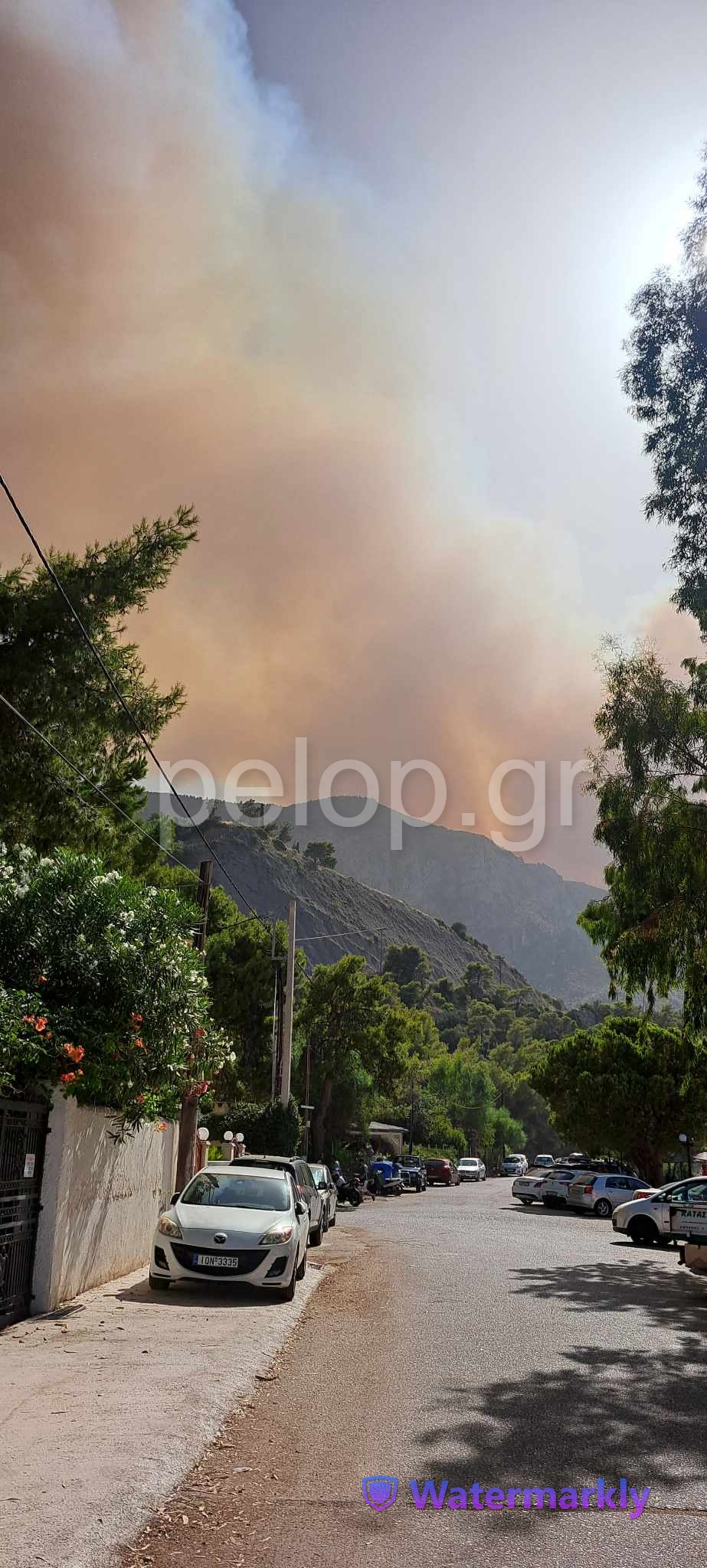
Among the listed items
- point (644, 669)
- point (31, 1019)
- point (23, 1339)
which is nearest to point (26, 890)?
point (31, 1019)

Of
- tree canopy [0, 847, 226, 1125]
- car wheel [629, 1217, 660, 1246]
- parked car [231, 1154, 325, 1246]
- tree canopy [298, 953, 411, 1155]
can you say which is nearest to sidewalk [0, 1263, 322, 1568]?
tree canopy [0, 847, 226, 1125]

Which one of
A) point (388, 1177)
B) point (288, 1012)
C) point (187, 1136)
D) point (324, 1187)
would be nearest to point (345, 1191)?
point (288, 1012)

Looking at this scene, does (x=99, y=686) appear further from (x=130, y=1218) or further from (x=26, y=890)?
(x=130, y=1218)

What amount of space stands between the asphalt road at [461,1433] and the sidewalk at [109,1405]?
0.22 m

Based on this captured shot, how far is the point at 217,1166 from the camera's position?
15.8m

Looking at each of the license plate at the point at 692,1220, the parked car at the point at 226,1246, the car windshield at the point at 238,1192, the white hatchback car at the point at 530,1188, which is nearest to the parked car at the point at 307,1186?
the car windshield at the point at 238,1192

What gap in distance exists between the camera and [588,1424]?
288 inches

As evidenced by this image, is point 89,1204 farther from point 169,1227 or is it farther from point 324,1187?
point 324,1187

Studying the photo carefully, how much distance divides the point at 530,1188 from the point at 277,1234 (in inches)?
1278

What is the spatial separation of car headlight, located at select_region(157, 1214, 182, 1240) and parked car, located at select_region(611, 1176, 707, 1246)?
44.9 feet

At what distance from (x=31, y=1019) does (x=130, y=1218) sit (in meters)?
5.56

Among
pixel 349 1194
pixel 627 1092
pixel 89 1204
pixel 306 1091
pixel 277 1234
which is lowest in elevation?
pixel 349 1194

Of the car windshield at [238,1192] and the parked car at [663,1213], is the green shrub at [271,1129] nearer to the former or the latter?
the parked car at [663,1213]

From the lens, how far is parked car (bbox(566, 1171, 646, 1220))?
3772 cm
